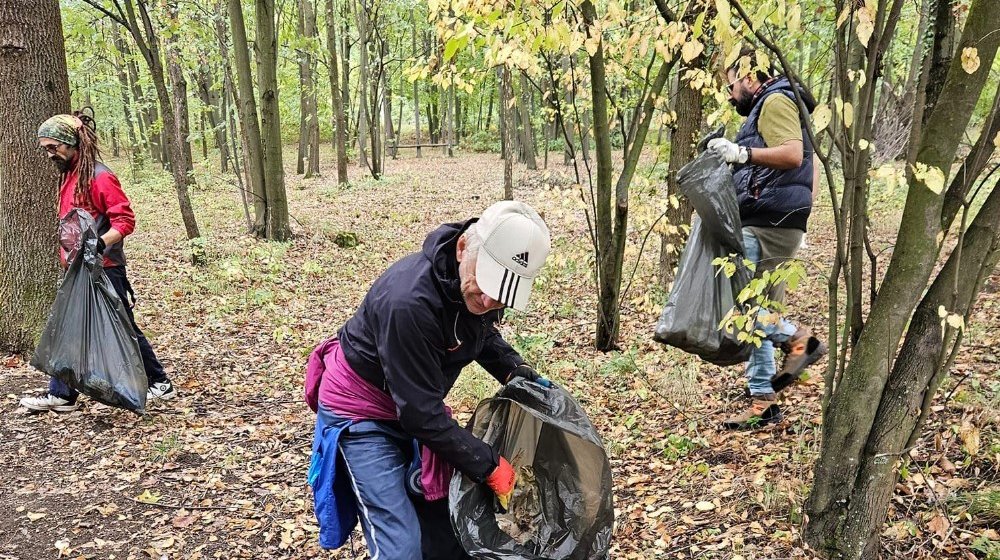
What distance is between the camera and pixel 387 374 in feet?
6.39

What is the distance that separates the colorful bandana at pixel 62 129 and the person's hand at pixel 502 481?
380 cm

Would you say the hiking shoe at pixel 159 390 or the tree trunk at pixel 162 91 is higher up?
the tree trunk at pixel 162 91

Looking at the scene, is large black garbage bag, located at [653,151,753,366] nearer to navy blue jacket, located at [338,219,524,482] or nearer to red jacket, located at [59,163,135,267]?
navy blue jacket, located at [338,219,524,482]

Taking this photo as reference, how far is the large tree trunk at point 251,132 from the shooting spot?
33.7 feet

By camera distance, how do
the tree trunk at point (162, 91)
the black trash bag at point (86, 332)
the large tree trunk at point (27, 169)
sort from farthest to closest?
the tree trunk at point (162, 91)
the large tree trunk at point (27, 169)
the black trash bag at point (86, 332)

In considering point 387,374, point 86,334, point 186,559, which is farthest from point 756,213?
point 86,334

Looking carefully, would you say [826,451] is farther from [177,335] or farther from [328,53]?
[328,53]

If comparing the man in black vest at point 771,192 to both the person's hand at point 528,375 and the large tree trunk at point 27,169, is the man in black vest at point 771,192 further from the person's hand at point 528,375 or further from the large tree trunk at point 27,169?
the large tree trunk at point 27,169

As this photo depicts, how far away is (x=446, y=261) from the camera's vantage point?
1979 mm

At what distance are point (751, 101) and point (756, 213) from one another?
2.04ft

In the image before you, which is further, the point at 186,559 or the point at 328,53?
the point at 328,53

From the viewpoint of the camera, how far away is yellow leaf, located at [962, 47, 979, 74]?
1.93 m

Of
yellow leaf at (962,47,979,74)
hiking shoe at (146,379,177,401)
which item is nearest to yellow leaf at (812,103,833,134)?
yellow leaf at (962,47,979,74)

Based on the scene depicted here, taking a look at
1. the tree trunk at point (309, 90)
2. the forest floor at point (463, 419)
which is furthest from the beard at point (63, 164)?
the tree trunk at point (309, 90)
